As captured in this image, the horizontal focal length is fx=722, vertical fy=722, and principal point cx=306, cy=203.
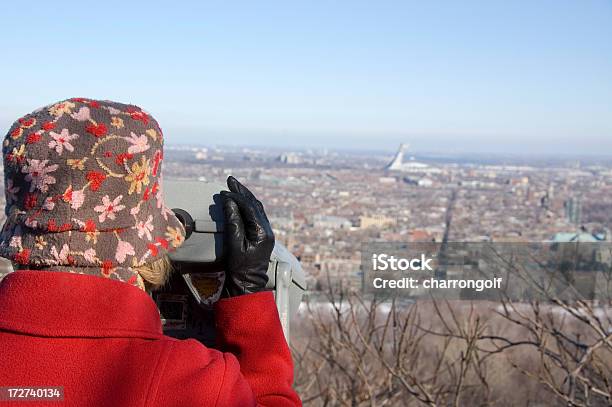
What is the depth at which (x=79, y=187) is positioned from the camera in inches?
51.8

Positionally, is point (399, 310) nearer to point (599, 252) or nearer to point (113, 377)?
point (599, 252)

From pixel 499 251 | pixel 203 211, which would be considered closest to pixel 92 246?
pixel 203 211

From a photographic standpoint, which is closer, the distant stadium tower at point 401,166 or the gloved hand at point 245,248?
the gloved hand at point 245,248

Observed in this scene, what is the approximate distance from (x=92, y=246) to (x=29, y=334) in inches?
7.6

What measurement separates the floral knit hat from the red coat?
53 millimetres

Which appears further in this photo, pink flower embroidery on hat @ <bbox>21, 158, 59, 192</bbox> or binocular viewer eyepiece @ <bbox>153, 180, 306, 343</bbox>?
binocular viewer eyepiece @ <bbox>153, 180, 306, 343</bbox>

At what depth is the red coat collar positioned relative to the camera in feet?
4.05

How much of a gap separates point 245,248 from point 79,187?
42 cm

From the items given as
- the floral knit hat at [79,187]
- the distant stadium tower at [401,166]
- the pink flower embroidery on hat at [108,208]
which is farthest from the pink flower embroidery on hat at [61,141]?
the distant stadium tower at [401,166]

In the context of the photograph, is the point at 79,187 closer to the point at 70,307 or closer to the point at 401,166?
the point at 70,307

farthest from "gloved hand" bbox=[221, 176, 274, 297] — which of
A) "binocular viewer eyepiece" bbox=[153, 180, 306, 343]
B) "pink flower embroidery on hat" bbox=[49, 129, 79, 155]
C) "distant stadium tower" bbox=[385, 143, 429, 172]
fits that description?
"distant stadium tower" bbox=[385, 143, 429, 172]

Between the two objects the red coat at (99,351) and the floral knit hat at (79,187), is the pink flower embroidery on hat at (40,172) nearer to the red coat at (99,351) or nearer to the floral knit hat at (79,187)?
the floral knit hat at (79,187)

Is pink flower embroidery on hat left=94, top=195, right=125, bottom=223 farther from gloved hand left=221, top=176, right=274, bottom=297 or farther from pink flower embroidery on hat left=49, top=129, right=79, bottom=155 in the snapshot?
gloved hand left=221, top=176, right=274, bottom=297

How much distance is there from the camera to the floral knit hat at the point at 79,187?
1.31 m
